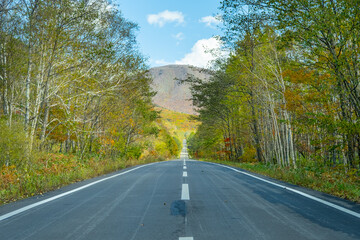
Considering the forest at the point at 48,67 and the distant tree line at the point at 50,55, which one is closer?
the forest at the point at 48,67

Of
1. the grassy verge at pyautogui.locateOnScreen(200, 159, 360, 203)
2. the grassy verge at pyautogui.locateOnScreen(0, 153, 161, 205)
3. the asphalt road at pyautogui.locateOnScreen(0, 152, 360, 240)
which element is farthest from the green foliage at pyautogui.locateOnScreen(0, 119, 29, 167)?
the grassy verge at pyautogui.locateOnScreen(200, 159, 360, 203)

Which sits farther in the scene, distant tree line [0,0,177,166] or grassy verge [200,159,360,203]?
distant tree line [0,0,177,166]

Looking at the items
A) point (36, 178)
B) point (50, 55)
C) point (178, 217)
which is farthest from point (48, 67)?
point (178, 217)

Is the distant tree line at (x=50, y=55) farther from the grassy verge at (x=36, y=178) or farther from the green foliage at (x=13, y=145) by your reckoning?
the grassy verge at (x=36, y=178)

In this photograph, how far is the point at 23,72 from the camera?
1309 cm

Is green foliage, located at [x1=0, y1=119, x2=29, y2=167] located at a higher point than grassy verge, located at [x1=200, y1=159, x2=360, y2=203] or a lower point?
higher

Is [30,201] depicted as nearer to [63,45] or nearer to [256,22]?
[63,45]

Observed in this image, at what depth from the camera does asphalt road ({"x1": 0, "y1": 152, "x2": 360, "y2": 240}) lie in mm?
3223

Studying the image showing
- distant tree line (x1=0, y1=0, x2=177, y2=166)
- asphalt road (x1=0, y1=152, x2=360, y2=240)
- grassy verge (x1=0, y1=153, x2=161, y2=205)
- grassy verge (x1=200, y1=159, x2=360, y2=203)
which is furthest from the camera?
distant tree line (x1=0, y1=0, x2=177, y2=166)

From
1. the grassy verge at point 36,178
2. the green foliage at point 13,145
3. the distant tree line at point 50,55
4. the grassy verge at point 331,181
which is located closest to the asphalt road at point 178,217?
the grassy verge at point 331,181

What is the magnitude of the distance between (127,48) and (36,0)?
18.4ft

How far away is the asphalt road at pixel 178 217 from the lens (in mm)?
3223

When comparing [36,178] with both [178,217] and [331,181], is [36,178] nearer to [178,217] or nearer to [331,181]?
[178,217]

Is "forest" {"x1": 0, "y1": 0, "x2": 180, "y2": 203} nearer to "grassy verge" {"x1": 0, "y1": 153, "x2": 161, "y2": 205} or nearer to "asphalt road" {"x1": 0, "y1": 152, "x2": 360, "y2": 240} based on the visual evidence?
"grassy verge" {"x1": 0, "y1": 153, "x2": 161, "y2": 205}
